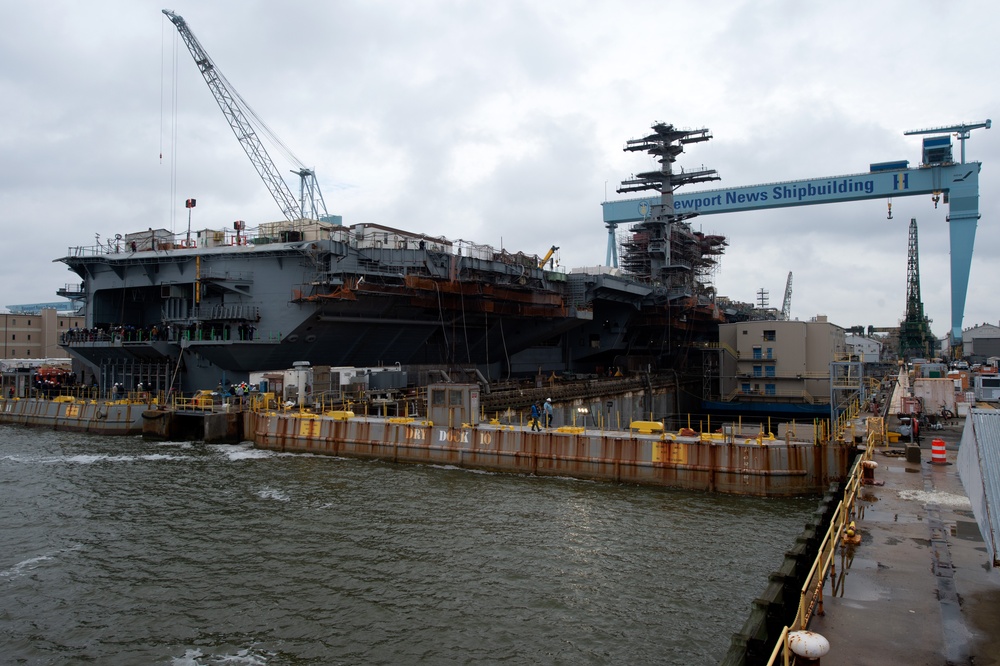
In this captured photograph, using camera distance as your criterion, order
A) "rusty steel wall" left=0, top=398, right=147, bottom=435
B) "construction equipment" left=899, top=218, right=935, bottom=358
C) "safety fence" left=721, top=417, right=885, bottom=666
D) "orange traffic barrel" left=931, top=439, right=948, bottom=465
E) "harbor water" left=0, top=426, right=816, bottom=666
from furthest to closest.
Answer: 1. "construction equipment" left=899, top=218, right=935, bottom=358
2. "rusty steel wall" left=0, top=398, right=147, bottom=435
3. "orange traffic barrel" left=931, top=439, right=948, bottom=465
4. "harbor water" left=0, top=426, right=816, bottom=666
5. "safety fence" left=721, top=417, right=885, bottom=666

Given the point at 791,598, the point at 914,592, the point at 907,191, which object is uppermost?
the point at 907,191

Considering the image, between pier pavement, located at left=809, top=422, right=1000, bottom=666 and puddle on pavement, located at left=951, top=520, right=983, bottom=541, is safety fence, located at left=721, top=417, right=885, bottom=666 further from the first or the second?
puddle on pavement, located at left=951, top=520, right=983, bottom=541

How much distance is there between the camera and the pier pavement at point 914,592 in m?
6.95

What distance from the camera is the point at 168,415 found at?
30.1m

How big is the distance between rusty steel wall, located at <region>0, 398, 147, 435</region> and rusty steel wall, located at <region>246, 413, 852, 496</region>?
30.2 ft

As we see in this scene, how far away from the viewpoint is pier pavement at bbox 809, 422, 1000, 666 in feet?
22.8

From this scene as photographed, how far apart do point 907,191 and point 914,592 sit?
2086 inches

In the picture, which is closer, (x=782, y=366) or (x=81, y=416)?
(x=81, y=416)

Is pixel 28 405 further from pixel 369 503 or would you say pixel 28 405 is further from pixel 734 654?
pixel 734 654

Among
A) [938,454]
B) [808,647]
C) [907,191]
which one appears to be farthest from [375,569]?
[907,191]

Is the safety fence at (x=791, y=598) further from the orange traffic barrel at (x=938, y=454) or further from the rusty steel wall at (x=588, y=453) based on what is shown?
the rusty steel wall at (x=588, y=453)

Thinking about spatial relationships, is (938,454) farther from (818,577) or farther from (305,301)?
(305,301)

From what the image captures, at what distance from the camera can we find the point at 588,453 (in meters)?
21.5

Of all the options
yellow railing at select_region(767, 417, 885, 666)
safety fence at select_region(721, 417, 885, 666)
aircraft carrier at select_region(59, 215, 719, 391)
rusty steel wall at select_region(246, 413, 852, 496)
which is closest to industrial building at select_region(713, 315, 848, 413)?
aircraft carrier at select_region(59, 215, 719, 391)
